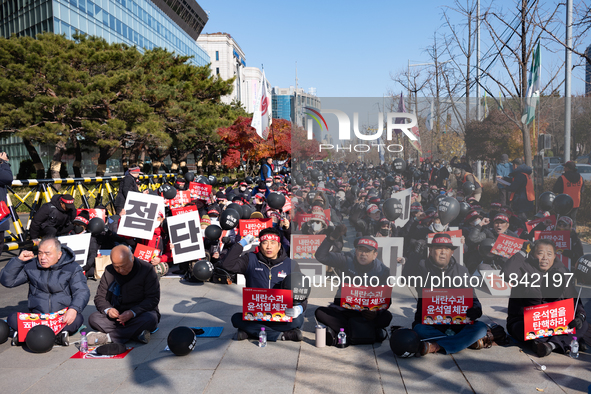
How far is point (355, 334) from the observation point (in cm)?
527

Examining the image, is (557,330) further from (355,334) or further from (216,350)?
(216,350)

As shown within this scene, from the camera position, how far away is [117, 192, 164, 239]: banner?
27.0 feet

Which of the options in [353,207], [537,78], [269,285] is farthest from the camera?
[537,78]

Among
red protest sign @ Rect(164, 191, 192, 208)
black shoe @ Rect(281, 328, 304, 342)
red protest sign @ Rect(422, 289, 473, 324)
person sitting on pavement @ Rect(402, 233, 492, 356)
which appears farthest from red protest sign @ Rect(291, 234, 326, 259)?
red protest sign @ Rect(164, 191, 192, 208)

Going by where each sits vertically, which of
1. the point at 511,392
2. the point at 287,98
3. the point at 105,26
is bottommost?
the point at 511,392

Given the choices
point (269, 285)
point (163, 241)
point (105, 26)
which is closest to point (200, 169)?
point (105, 26)

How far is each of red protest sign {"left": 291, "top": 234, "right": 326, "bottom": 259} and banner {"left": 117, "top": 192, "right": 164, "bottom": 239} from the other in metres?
3.29

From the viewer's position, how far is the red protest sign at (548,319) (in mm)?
4930

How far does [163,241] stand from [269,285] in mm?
3945

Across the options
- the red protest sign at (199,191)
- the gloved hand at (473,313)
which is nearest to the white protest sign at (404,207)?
the gloved hand at (473,313)

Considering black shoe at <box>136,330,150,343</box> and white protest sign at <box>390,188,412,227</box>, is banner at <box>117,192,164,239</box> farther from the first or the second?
white protest sign at <box>390,188,412,227</box>

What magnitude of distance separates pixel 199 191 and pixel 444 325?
34.0 feet

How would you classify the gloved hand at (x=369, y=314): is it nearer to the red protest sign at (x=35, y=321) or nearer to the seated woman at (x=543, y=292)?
the seated woman at (x=543, y=292)

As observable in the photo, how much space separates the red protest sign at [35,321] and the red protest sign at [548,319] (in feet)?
17.5
